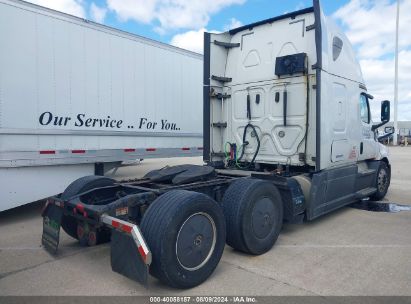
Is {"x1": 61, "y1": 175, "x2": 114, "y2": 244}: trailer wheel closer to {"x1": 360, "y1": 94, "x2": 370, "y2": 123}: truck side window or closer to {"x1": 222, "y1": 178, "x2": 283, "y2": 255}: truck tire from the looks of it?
{"x1": 222, "y1": 178, "x2": 283, "y2": 255}: truck tire

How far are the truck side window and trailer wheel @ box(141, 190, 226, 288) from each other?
4.55 m

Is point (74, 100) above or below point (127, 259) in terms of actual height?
above

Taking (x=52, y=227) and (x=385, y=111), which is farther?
(x=385, y=111)

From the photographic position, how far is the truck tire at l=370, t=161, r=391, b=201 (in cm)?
768

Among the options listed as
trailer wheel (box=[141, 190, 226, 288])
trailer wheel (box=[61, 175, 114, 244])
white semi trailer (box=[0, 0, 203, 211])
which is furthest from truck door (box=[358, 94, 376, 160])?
trailer wheel (box=[61, 175, 114, 244])

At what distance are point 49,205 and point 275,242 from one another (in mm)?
3037

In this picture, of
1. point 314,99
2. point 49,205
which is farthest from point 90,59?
point 314,99

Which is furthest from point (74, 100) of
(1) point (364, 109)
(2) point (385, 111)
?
(2) point (385, 111)

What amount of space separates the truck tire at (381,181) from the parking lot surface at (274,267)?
6.19 feet

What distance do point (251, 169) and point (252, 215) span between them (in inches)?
82.5

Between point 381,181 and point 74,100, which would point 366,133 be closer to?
point 381,181

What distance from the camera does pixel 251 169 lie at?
21.0ft

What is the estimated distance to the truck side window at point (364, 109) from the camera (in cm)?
701

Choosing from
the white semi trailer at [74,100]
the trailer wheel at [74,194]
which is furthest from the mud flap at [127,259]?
the white semi trailer at [74,100]
